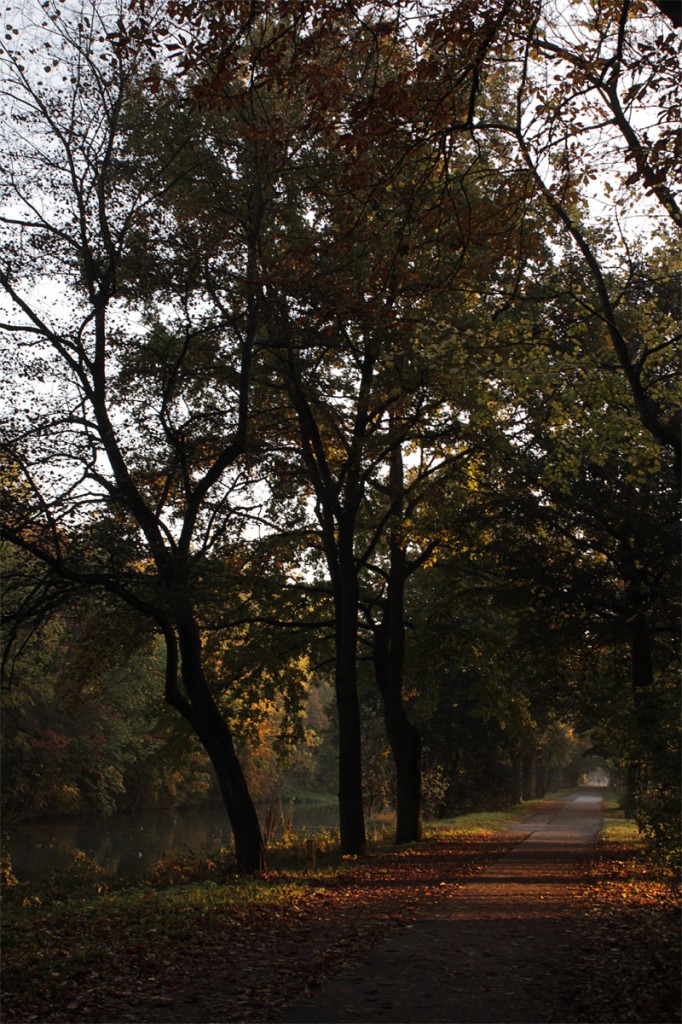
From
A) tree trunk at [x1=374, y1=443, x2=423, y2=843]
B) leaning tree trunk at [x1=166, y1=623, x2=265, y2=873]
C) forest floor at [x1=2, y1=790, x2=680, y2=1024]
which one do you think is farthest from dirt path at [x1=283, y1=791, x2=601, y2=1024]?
tree trunk at [x1=374, y1=443, x2=423, y2=843]

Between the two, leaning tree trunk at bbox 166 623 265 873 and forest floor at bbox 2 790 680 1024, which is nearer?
forest floor at bbox 2 790 680 1024

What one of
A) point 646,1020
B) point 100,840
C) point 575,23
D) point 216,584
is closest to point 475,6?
point 575,23

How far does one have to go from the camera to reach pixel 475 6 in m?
6.63

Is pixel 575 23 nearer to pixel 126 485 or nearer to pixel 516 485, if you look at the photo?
pixel 126 485

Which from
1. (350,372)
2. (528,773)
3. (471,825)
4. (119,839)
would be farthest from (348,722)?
(528,773)

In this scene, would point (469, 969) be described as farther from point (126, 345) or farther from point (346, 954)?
point (126, 345)

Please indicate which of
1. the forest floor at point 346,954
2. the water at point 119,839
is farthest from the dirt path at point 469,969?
the water at point 119,839

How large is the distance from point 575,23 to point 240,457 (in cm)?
1001

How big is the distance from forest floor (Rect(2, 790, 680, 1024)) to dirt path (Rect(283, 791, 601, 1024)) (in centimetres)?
2

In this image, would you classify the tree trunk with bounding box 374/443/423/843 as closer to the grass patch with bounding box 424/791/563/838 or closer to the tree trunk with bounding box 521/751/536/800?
the grass patch with bounding box 424/791/563/838

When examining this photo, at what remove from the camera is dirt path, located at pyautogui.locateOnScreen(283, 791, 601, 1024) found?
20.2ft

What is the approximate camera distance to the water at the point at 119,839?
23.5 meters

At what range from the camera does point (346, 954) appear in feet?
25.9

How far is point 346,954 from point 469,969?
1195mm
